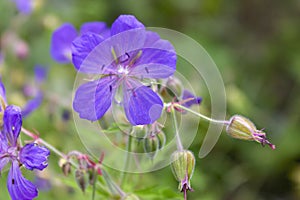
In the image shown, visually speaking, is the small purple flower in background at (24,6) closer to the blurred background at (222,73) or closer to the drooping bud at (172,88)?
the blurred background at (222,73)

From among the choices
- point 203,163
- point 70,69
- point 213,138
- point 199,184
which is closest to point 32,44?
point 70,69

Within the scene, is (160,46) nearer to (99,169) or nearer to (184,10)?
(99,169)

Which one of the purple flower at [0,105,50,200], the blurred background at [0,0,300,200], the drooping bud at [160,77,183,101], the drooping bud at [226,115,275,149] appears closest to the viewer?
the purple flower at [0,105,50,200]

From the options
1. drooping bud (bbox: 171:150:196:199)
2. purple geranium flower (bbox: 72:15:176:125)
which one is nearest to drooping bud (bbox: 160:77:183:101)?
purple geranium flower (bbox: 72:15:176:125)

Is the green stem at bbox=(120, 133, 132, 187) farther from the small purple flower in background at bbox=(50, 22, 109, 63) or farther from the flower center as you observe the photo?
the small purple flower in background at bbox=(50, 22, 109, 63)

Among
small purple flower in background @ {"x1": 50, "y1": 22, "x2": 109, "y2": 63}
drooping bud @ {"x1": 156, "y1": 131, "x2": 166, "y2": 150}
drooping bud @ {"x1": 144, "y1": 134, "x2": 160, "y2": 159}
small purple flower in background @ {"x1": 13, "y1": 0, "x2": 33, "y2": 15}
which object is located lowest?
drooping bud @ {"x1": 144, "y1": 134, "x2": 160, "y2": 159}

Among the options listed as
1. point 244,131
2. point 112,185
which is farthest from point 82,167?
point 244,131

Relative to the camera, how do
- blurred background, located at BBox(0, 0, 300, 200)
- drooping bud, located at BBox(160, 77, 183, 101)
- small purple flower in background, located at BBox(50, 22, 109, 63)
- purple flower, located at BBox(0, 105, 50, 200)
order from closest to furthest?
1. purple flower, located at BBox(0, 105, 50, 200)
2. drooping bud, located at BBox(160, 77, 183, 101)
3. small purple flower in background, located at BBox(50, 22, 109, 63)
4. blurred background, located at BBox(0, 0, 300, 200)

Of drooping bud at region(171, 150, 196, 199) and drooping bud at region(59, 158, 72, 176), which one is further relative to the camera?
drooping bud at region(59, 158, 72, 176)
